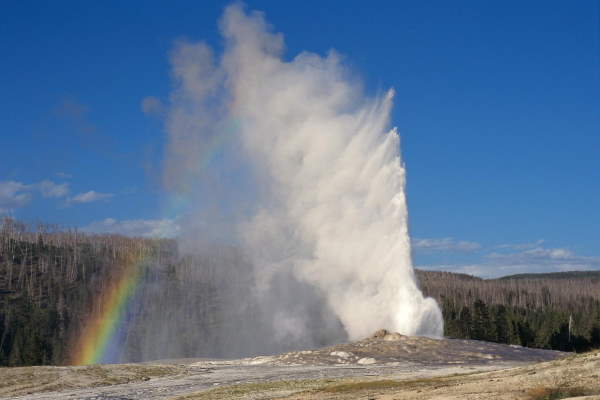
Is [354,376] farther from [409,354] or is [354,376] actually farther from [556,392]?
[556,392]

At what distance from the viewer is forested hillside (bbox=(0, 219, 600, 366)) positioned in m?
104

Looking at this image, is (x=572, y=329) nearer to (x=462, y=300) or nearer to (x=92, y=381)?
(x=462, y=300)

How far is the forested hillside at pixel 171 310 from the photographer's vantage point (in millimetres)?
104125

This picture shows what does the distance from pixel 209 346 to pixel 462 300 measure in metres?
73.7

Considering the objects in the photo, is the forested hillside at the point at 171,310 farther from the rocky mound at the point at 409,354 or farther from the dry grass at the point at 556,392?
the dry grass at the point at 556,392

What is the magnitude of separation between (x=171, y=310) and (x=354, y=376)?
117723 millimetres

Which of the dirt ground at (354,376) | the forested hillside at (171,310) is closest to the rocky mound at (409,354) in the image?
the dirt ground at (354,376)

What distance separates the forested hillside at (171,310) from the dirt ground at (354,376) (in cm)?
3741

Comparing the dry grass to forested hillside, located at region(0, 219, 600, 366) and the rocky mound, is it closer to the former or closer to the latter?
the rocky mound

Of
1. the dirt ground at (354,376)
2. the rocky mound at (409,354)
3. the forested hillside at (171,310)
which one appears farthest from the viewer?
the forested hillside at (171,310)

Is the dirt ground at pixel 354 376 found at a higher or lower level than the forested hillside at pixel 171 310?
lower

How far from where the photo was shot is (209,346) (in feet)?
441

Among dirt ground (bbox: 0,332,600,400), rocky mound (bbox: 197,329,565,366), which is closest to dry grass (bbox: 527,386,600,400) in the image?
dirt ground (bbox: 0,332,600,400)

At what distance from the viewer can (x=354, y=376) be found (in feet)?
172
